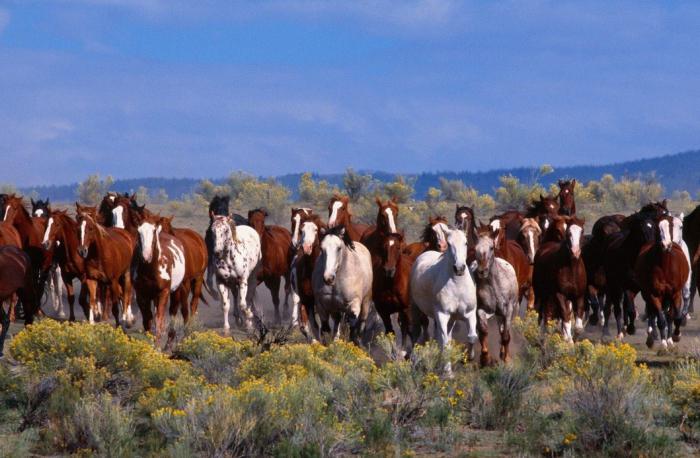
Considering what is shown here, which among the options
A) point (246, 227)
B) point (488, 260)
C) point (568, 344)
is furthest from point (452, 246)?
point (246, 227)

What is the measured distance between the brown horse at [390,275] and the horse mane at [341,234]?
425mm

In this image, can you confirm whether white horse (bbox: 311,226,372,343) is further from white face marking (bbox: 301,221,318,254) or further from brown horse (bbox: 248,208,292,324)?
brown horse (bbox: 248,208,292,324)

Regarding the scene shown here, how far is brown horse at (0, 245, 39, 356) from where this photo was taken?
15.8 m

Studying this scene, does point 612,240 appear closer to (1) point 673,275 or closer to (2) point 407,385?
(1) point 673,275

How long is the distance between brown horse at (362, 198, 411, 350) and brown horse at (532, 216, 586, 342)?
2351 millimetres

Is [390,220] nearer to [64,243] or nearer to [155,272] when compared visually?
[155,272]

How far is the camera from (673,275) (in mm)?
16672

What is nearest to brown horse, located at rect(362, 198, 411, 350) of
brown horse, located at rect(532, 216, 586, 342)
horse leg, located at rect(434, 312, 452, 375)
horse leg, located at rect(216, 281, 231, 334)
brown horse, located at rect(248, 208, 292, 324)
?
horse leg, located at rect(434, 312, 452, 375)

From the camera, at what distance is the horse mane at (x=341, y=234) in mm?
15742

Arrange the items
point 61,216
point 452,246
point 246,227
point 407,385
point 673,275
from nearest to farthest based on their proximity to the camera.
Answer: point 407,385 → point 452,246 → point 673,275 → point 61,216 → point 246,227

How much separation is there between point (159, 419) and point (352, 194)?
43.7 m

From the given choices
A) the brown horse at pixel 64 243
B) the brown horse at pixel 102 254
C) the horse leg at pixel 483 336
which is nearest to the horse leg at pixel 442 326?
the horse leg at pixel 483 336

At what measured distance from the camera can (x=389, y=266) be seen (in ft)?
51.7

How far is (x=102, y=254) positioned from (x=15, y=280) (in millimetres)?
2975
